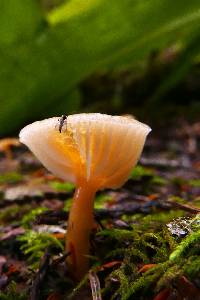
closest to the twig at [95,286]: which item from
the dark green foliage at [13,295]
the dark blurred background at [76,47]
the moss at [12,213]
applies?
the dark green foliage at [13,295]

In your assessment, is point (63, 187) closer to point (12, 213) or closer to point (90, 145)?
point (12, 213)

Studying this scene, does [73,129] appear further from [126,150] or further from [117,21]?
[117,21]

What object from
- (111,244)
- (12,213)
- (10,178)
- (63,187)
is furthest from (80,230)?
(10,178)

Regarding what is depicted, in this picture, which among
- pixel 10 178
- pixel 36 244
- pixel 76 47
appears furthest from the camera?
pixel 76 47

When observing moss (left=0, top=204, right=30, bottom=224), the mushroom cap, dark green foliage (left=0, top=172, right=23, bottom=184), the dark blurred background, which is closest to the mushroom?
the mushroom cap

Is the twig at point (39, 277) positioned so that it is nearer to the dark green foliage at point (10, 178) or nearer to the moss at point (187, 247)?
the moss at point (187, 247)

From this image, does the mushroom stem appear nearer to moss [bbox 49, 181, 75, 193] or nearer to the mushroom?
the mushroom

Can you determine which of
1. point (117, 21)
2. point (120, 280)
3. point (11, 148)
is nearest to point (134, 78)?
point (117, 21)
